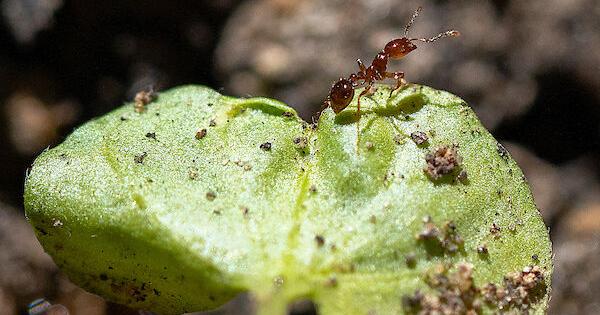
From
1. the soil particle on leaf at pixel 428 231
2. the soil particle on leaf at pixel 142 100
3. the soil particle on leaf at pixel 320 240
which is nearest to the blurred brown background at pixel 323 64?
the soil particle on leaf at pixel 142 100

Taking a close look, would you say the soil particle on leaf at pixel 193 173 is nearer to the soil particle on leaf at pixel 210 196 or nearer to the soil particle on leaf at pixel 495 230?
the soil particle on leaf at pixel 210 196

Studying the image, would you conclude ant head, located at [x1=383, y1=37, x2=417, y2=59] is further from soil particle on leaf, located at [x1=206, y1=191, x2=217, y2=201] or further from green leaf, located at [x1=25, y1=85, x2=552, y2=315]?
soil particle on leaf, located at [x1=206, y1=191, x2=217, y2=201]

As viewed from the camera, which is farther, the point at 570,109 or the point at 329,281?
the point at 570,109

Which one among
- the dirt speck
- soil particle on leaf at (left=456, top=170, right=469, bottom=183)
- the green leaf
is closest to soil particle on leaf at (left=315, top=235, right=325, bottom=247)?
the green leaf

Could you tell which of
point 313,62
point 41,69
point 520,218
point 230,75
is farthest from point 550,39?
point 41,69

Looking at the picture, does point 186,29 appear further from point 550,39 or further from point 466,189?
point 466,189

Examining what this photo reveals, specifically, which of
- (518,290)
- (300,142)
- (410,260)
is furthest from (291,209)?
(518,290)
